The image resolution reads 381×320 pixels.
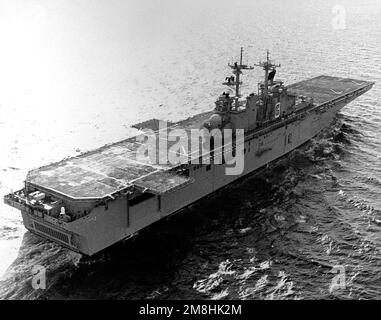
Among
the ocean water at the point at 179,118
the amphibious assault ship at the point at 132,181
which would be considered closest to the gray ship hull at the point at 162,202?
the amphibious assault ship at the point at 132,181

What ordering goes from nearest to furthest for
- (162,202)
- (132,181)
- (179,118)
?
(132,181) < (162,202) < (179,118)

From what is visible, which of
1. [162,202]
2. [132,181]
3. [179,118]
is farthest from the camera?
[179,118]

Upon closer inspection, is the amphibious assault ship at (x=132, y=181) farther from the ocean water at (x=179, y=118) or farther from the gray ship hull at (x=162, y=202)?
the ocean water at (x=179, y=118)

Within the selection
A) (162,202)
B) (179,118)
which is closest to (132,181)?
(162,202)

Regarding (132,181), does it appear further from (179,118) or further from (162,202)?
(179,118)

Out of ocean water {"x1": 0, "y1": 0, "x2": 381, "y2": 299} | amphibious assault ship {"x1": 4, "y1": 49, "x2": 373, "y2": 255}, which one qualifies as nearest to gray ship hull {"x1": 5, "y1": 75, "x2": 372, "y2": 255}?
amphibious assault ship {"x1": 4, "y1": 49, "x2": 373, "y2": 255}

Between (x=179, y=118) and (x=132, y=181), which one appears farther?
(x=179, y=118)

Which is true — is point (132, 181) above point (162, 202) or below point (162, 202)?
above

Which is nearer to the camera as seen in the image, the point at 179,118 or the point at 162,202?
the point at 162,202
